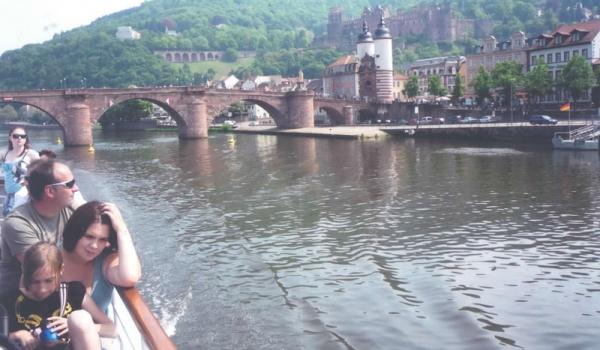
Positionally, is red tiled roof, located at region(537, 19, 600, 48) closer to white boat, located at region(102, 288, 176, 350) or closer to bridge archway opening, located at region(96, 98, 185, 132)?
bridge archway opening, located at region(96, 98, 185, 132)

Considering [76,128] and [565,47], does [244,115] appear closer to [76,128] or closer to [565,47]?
[76,128]

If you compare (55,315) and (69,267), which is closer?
(55,315)

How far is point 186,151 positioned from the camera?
51438 millimetres

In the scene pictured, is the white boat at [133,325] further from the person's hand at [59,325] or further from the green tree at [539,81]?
the green tree at [539,81]

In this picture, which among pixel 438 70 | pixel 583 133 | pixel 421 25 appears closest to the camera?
pixel 583 133

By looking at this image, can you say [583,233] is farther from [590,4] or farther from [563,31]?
[590,4]

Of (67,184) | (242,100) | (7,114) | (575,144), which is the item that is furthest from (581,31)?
(7,114)

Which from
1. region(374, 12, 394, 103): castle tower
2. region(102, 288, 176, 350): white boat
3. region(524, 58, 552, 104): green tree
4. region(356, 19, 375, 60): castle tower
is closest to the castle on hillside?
region(356, 19, 375, 60): castle tower

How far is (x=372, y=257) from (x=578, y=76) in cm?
4946

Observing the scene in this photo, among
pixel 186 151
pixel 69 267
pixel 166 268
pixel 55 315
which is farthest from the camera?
pixel 186 151

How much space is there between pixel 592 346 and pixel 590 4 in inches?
5676

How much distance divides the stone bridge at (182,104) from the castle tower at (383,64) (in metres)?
6.25

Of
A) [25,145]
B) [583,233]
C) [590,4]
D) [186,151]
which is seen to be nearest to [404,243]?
[583,233]

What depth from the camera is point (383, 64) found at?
88.5m
